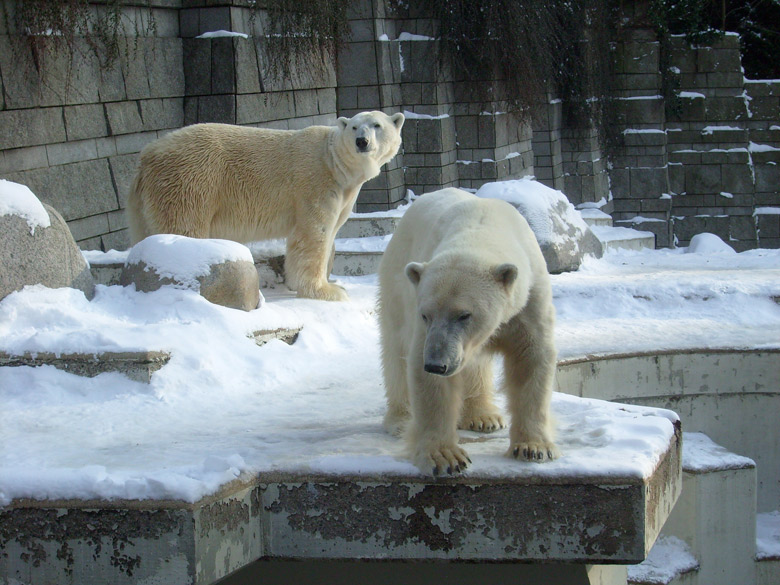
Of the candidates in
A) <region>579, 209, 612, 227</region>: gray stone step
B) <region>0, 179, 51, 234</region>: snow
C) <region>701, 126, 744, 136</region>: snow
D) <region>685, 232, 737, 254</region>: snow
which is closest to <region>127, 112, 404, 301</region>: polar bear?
<region>0, 179, 51, 234</region>: snow

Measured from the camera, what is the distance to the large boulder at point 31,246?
12.3 feet

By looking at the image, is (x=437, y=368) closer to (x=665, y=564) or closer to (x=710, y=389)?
(x=665, y=564)

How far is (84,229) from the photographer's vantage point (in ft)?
18.2

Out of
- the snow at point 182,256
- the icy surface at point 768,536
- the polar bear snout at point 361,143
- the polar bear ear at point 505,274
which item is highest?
the polar bear snout at point 361,143

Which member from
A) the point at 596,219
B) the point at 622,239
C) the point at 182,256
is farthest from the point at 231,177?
the point at 596,219

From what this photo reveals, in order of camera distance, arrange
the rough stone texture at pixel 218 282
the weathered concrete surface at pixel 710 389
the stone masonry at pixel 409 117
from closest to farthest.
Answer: the rough stone texture at pixel 218 282
the weathered concrete surface at pixel 710 389
the stone masonry at pixel 409 117

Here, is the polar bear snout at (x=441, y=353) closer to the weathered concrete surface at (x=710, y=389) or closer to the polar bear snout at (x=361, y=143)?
A: the weathered concrete surface at (x=710, y=389)

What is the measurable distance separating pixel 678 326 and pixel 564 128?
8.08m

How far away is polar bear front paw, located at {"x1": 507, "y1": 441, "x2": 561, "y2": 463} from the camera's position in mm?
2541

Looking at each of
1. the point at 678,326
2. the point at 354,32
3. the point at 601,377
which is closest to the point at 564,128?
the point at 354,32

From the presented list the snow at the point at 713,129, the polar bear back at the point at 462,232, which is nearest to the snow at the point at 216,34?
the polar bear back at the point at 462,232

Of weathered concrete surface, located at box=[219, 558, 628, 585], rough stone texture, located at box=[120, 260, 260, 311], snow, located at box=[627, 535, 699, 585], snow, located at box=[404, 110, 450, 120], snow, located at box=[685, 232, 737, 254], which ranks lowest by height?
snow, located at box=[627, 535, 699, 585]

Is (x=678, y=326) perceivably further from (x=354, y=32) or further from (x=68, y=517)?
(x=354, y=32)

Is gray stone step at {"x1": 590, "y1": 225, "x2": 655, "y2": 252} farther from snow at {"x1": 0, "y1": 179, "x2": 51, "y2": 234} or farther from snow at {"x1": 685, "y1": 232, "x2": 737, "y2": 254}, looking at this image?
snow at {"x1": 0, "y1": 179, "x2": 51, "y2": 234}
